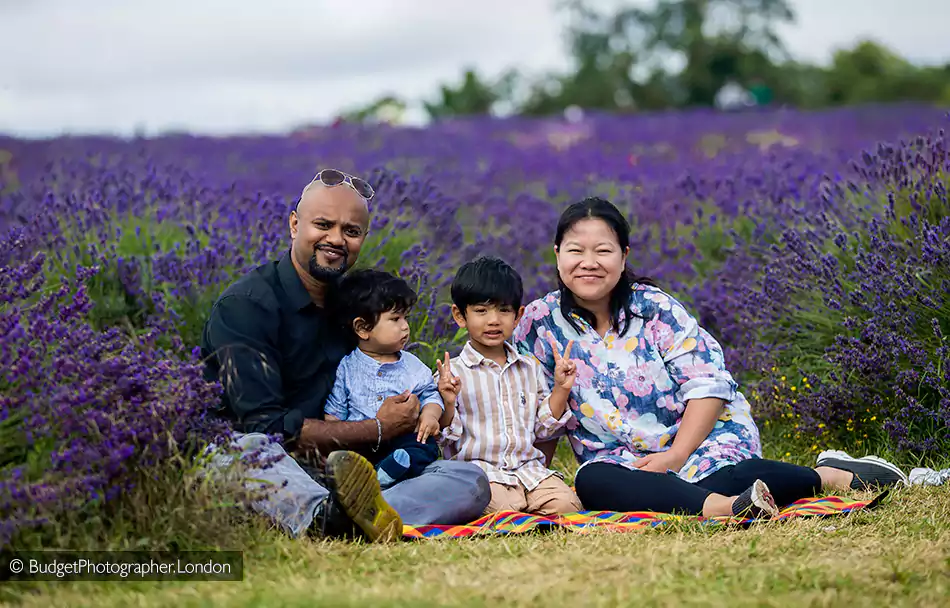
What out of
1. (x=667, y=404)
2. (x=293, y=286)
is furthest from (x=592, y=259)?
(x=293, y=286)

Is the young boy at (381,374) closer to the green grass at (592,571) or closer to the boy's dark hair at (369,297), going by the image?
the boy's dark hair at (369,297)

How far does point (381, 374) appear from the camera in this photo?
3746mm

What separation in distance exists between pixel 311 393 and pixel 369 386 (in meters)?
0.20

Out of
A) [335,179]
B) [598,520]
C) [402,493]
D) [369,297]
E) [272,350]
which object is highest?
[335,179]

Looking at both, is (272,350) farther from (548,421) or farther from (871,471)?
(871,471)

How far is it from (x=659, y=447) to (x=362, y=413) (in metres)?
1.09

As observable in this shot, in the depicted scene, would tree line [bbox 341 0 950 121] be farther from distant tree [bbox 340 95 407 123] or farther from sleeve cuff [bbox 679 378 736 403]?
sleeve cuff [bbox 679 378 736 403]

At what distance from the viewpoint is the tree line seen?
24.5 m

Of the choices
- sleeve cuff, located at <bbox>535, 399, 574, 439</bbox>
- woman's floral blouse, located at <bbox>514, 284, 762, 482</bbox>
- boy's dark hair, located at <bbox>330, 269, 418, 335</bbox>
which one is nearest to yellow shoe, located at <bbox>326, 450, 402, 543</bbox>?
boy's dark hair, located at <bbox>330, 269, 418, 335</bbox>

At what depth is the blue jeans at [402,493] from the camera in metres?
3.25

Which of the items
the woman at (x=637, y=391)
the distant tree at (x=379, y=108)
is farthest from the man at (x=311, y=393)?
the distant tree at (x=379, y=108)

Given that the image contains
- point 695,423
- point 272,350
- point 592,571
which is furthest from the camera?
point 695,423

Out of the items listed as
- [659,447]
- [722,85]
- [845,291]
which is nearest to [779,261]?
[845,291]

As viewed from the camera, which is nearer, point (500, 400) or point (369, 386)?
point (369, 386)
